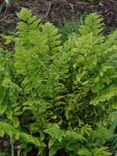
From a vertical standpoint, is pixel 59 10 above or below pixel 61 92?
above

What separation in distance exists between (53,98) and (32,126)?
199 millimetres

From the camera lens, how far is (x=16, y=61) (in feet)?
9.16

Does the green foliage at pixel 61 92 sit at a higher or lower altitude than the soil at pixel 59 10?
lower

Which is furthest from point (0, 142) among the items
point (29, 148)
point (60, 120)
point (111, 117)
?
point (111, 117)

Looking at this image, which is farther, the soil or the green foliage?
the soil

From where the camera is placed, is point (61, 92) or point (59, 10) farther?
point (59, 10)

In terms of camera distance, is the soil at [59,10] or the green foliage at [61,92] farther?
the soil at [59,10]

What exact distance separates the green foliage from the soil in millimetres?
1479

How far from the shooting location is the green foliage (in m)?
2.76

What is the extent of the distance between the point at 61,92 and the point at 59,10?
6.21 ft

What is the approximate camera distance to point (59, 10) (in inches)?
182

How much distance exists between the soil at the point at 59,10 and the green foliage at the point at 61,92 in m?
1.48

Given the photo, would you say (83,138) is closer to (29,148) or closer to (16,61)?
(29,148)

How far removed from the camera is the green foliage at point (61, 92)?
2.76 metres
